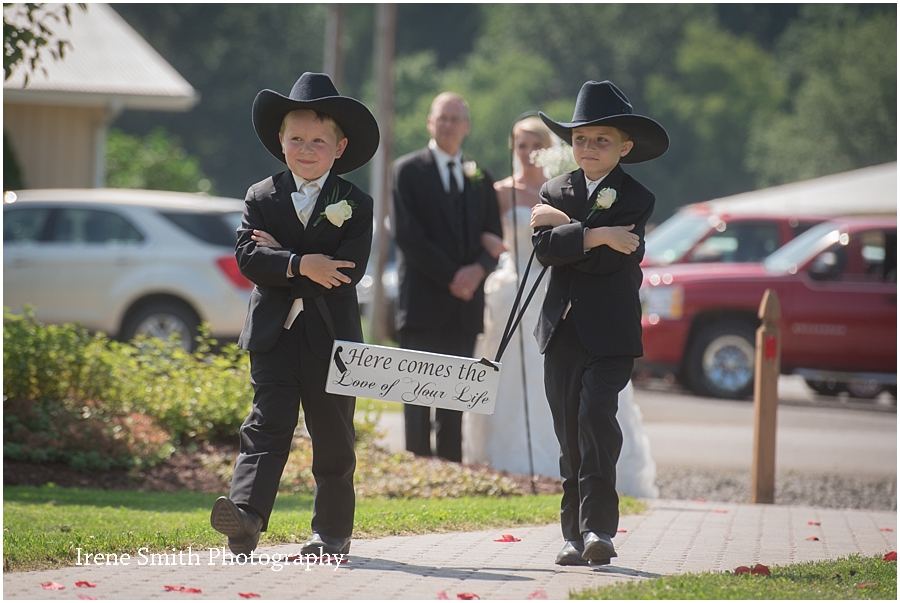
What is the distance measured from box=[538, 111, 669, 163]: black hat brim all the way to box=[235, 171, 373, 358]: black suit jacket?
0.89 meters

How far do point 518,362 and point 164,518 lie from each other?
2827 millimetres

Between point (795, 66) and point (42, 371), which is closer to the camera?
point (42, 371)

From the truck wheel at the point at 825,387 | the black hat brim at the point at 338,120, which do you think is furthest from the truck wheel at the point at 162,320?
the black hat brim at the point at 338,120

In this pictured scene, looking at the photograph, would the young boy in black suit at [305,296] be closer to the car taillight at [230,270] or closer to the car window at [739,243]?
the car taillight at [230,270]

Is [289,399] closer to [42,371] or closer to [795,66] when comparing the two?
[42,371]

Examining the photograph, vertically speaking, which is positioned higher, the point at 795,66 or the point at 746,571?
the point at 795,66

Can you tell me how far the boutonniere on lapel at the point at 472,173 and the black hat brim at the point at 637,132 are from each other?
8.01 ft

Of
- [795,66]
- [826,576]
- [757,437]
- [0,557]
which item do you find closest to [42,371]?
[0,557]

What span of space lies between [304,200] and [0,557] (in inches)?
66.5

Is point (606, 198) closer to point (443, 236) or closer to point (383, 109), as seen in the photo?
point (443, 236)

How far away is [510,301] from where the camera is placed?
25.6ft

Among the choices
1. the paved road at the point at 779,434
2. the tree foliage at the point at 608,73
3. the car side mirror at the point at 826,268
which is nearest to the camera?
the paved road at the point at 779,434

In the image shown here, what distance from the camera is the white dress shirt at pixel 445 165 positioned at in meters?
7.49

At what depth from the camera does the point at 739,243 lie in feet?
49.5
